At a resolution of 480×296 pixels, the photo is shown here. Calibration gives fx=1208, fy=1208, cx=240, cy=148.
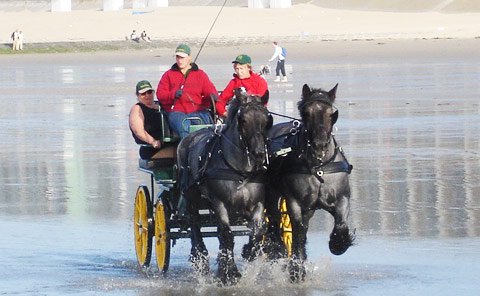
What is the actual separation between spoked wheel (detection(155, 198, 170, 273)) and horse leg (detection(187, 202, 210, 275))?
26 centimetres

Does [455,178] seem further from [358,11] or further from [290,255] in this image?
[358,11]

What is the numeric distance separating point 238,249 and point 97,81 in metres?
28.2

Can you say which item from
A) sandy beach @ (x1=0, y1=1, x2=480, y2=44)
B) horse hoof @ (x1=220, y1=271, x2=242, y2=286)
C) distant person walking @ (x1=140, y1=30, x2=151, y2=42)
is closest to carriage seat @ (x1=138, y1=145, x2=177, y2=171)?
horse hoof @ (x1=220, y1=271, x2=242, y2=286)

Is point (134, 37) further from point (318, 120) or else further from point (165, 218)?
point (318, 120)

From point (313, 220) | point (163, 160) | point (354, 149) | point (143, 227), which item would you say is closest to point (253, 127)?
point (163, 160)

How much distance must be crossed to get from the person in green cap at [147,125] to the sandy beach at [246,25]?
5386cm

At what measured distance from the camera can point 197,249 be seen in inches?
388

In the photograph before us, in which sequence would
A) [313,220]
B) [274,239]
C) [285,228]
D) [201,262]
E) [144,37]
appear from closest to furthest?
[201,262] < [274,239] < [285,228] < [313,220] < [144,37]

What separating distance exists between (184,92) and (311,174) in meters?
1.99

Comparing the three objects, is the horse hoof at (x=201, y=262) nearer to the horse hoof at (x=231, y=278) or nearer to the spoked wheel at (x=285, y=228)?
the horse hoof at (x=231, y=278)

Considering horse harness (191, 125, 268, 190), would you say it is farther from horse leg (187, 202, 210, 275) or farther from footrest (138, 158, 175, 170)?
footrest (138, 158, 175, 170)

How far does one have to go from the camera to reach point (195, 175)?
9.69 metres

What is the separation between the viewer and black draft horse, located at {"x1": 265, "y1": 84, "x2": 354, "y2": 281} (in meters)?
9.09

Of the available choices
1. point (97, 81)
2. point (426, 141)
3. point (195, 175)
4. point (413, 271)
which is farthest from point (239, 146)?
point (97, 81)
